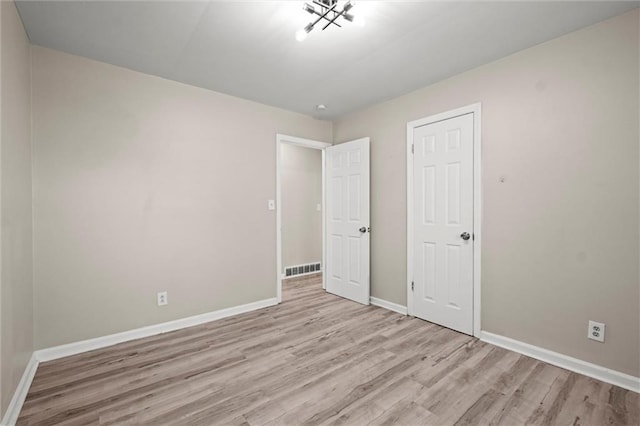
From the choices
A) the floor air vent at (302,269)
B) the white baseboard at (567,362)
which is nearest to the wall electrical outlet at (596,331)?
the white baseboard at (567,362)

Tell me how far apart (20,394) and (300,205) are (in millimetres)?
4027

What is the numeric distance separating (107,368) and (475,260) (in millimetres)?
3219

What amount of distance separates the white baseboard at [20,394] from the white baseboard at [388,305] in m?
3.15

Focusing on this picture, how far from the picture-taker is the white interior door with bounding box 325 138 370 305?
12.1 feet

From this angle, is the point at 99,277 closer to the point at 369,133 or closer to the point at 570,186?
the point at 369,133

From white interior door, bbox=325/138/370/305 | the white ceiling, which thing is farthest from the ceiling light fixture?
white interior door, bbox=325/138/370/305

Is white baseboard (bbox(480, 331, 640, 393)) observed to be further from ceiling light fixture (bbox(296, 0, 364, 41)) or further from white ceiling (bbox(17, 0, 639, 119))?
ceiling light fixture (bbox(296, 0, 364, 41))

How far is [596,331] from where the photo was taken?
6.83ft

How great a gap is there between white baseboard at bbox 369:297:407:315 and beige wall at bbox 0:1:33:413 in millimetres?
3178

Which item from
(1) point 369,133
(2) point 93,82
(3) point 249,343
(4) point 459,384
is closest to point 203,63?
(2) point 93,82

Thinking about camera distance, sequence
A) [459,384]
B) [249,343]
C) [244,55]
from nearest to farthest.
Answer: [459,384]
[244,55]
[249,343]

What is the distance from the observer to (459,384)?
6.51ft

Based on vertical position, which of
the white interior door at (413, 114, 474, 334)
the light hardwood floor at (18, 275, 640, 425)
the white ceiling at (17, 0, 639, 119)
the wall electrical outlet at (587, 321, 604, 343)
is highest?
→ the white ceiling at (17, 0, 639, 119)

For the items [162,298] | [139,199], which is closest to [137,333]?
[162,298]
